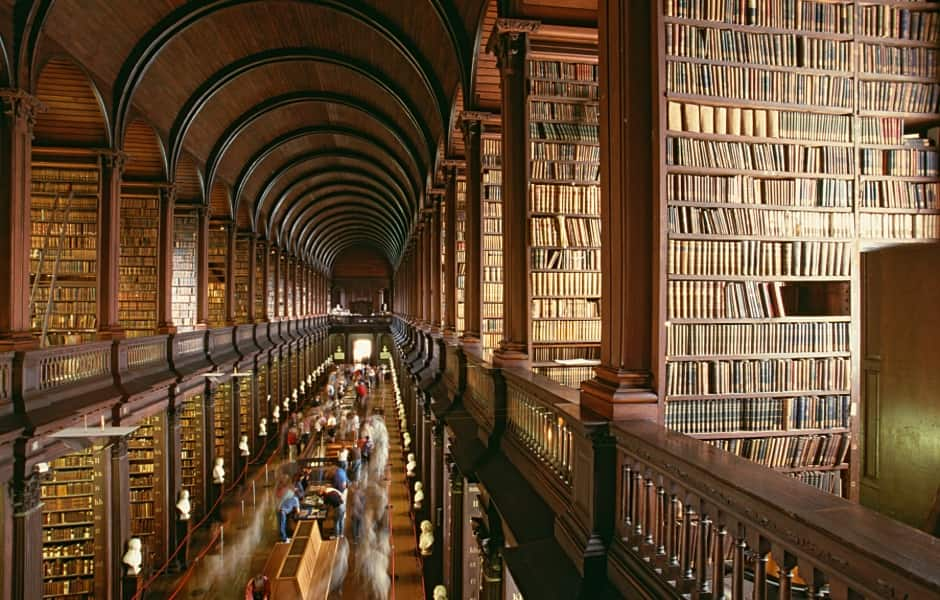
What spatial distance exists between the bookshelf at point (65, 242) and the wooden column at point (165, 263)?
112 cm

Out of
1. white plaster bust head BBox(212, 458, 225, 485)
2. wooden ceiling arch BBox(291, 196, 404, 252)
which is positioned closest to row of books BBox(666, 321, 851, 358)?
white plaster bust head BBox(212, 458, 225, 485)

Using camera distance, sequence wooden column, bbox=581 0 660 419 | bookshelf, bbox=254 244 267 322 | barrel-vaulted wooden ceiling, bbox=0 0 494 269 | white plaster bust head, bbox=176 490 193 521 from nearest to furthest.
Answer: wooden column, bbox=581 0 660 419, barrel-vaulted wooden ceiling, bbox=0 0 494 269, white plaster bust head, bbox=176 490 193 521, bookshelf, bbox=254 244 267 322

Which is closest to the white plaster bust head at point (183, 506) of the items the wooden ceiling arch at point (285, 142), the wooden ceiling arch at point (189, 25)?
the wooden ceiling arch at point (189, 25)

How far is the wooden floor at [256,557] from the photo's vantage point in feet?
30.3

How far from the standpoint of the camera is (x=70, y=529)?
8.27 m

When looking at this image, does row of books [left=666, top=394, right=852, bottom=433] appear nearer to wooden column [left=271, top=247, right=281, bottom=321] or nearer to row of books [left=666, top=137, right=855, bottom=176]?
row of books [left=666, top=137, right=855, bottom=176]

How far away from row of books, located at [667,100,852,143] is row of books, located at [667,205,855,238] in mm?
496

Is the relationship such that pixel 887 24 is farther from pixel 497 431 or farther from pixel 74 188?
pixel 74 188

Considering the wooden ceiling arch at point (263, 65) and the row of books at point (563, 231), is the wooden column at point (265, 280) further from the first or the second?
the row of books at point (563, 231)

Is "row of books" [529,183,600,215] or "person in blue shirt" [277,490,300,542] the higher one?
"row of books" [529,183,600,215]

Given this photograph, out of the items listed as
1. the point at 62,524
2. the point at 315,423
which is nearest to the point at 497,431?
the point at 62,524

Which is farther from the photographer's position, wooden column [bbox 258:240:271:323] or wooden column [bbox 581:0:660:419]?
wooden column [bbox 258:240:271:323]

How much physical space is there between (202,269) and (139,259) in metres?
1.88

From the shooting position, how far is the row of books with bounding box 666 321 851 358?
3.56m
